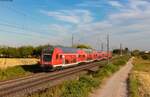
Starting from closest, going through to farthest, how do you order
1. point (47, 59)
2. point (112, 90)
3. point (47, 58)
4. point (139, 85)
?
point (112, 90)
point (139, 85)
point (47, 59)
point (47, 58)

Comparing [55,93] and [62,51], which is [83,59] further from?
[55,93]

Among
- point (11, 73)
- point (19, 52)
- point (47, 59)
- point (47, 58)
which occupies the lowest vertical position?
point (11, 73)

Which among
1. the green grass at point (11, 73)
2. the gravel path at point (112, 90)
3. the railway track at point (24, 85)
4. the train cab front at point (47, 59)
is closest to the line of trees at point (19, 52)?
the train cab front at point (47, 59)

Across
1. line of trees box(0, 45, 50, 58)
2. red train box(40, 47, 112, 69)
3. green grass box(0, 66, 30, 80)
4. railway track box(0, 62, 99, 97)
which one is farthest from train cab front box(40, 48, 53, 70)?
line of trees box(0, 45, 50, 58)

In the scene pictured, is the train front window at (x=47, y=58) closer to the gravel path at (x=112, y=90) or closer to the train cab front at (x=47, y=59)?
the train cab front at (x=47, y=59)

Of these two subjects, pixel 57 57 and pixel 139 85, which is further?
pixel 57 57

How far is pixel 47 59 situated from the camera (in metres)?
38.9

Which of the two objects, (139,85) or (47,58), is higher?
(47,58)

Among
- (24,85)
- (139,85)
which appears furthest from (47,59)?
(139,85)

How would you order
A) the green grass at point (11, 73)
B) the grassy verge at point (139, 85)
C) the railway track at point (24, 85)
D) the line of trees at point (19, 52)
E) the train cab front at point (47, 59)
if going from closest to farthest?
the grassy verge at point (139, 85), the railway track at point (24, 85), the green grass at point (11, 73), the train cab front at point (47, 59), the line of trees at point (19, 52)

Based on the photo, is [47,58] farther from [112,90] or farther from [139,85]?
[112,90]

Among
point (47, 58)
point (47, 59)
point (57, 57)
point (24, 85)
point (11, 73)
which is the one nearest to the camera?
point (24, 85)

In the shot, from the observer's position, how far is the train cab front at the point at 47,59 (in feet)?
127

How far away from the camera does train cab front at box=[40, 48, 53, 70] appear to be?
127ft
